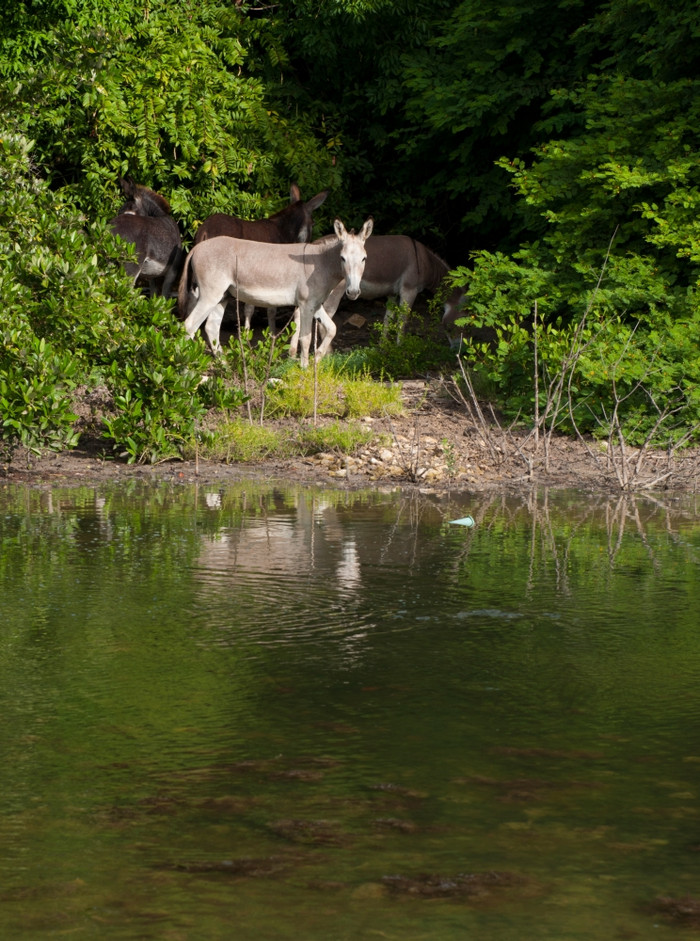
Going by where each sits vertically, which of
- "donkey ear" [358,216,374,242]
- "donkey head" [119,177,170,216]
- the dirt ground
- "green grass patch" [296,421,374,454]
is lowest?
the dirt ground

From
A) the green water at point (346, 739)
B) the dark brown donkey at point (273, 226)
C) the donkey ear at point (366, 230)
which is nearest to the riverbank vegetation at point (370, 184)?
the dark brown donkey at point (273, 226)

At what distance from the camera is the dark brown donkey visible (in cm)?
1930

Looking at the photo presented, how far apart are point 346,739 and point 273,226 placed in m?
15.7

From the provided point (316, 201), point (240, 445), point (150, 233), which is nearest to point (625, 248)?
point (240, 445)

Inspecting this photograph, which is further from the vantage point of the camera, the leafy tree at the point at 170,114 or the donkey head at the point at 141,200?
the donkey head at the point at 141,200

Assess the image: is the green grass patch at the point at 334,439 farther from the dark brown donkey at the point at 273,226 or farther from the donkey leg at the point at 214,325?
the dark brown donkey at the point at 273,226

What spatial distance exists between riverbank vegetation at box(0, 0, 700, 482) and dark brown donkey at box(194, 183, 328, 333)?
2.89 feet

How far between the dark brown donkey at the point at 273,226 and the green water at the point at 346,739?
10979 millimetres

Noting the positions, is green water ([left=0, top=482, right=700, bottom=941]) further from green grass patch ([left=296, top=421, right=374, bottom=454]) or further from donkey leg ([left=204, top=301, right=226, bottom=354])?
donkey leg ([left=204, top=301, right=226, bottom=354])

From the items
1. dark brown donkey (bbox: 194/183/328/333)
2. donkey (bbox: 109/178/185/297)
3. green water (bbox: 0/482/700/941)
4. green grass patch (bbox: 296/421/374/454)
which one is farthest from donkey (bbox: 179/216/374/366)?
green water (bbox: 0/482/700/941)

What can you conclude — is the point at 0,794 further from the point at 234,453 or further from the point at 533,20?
the point at 533,20

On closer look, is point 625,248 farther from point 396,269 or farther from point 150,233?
point 150,233

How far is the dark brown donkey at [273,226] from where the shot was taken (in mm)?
19297

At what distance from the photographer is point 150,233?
1933 cm
